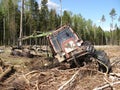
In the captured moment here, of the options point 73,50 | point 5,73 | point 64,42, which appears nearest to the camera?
point 5,73

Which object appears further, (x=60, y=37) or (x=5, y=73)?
(x=60, y=37)

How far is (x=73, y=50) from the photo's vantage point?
38.1 ft

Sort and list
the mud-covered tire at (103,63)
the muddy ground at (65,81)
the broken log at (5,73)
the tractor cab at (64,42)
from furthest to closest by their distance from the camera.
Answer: the tractor cab at (64,42) → the mud-covered tire at (103,63) → the broken log at (5,73) → the muddy ground at (65,81)

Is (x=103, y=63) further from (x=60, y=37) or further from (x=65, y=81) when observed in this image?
(x=65, y=81)

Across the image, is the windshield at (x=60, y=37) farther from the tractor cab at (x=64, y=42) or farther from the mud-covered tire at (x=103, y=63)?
the mud-covered tire at (x=103, y=63)

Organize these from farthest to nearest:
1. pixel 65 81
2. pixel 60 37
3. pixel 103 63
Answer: pixel 60 37 → pixel 103 63 → pixel 65 81

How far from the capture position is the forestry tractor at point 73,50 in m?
11.0

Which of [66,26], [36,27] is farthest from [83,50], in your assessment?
[36,27]

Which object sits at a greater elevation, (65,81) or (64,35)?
(64,35)

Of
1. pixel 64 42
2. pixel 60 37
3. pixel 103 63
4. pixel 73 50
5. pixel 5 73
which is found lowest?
pixel 5 73

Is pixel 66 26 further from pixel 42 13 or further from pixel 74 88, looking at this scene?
pixel 42 13

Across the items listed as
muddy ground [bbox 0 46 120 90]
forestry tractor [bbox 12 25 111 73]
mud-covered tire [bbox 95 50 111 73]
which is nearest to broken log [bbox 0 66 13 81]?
muddy ground [bbox 0 46 120 90]

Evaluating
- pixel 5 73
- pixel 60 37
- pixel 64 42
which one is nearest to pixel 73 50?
pixel 64 42

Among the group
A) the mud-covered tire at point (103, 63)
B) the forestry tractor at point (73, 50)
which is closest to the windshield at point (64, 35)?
the forestry tractor at point (73, 50)
